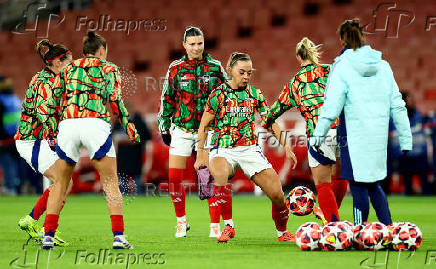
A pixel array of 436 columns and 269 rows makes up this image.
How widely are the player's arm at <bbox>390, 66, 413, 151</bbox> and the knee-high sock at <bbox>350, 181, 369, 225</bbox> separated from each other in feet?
1.70

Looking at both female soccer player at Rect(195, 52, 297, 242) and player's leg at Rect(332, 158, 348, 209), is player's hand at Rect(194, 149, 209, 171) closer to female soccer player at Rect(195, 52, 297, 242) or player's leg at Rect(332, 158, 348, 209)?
female soccer player at Rect(195, 52, 297, 242)

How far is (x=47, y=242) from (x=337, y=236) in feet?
8.69

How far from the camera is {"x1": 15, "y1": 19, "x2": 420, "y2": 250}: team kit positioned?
7.68m

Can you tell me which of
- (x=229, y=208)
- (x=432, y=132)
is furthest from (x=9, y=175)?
(x=229, y=208)

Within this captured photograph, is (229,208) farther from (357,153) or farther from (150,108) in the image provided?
(150,108)

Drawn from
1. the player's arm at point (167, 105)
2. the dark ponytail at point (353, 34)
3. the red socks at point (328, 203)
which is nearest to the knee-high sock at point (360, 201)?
the red socks at point (328, 203)

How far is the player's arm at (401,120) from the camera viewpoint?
7660 millimetres

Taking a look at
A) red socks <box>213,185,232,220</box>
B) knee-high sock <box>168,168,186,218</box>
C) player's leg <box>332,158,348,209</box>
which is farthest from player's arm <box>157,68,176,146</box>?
player's leg <box>332,158,348,209</box>

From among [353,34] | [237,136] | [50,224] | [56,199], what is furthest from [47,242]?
[353,34]

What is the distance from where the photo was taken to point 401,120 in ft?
25.2

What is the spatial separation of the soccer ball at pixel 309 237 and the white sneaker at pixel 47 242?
2.27 metres

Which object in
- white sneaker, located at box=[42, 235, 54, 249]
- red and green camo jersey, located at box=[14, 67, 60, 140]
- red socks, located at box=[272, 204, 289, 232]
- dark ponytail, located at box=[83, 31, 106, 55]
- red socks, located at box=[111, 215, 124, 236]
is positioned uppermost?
dark ponytail, located at box=[83, 31, 106, 55]

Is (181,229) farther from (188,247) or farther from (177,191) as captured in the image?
(188,247)

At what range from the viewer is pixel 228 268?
21.6 feet
